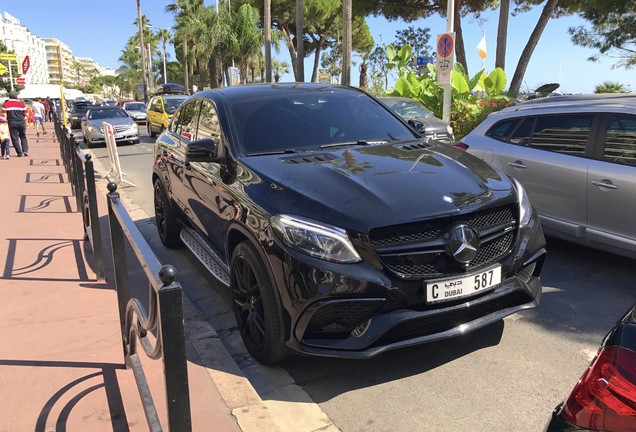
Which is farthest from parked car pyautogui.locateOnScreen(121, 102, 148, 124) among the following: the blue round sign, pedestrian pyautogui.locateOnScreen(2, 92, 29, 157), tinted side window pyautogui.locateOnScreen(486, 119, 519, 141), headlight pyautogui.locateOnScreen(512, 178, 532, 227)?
headlight pyautogui.locateOnScreen(512, 178, 532, 227)

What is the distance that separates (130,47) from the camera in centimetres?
9894

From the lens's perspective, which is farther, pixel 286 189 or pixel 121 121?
pixel 121 121

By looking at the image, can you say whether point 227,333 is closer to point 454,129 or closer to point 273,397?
point 273,397

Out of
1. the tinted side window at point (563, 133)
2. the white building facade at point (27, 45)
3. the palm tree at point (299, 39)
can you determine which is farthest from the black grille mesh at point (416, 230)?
the white building facade at point (27, 45)

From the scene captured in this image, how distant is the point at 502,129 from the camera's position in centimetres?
590

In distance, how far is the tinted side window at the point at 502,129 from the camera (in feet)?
19.0

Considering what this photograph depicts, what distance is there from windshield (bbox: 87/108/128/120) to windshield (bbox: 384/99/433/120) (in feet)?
38.5

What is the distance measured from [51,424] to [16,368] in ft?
2.62

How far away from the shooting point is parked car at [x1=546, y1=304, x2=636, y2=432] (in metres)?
1.40

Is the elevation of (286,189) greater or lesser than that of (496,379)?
greater

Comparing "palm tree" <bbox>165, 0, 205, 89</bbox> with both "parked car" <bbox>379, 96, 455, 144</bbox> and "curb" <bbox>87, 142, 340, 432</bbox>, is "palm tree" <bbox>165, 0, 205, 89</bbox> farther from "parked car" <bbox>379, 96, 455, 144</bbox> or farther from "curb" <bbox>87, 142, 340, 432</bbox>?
"curb" <bbox>87, 142, 340, 432</bbox>

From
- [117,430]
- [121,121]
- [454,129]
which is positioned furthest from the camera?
[121,121]

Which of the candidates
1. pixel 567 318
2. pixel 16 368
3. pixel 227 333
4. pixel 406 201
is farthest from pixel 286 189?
pixel 567 318

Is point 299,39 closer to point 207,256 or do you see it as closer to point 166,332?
point 207,256
